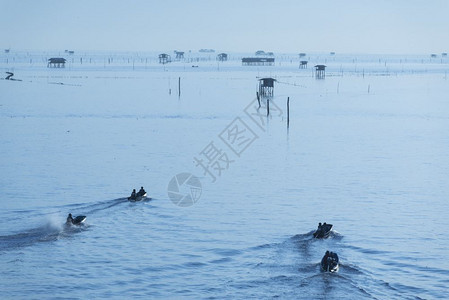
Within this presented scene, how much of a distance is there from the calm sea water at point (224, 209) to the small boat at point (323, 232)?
1.43 ft

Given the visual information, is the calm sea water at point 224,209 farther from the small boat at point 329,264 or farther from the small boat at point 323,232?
the small boat at point 323,232

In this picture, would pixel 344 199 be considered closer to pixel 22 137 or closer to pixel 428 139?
pixel 428 139

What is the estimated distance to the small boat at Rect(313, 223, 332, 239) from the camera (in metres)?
34.2

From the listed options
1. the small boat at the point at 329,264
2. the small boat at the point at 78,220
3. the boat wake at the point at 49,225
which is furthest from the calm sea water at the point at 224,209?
the small boat at the point at 78,220

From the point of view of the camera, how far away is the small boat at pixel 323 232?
112 feet

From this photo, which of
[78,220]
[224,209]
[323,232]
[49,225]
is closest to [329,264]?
[323,232]

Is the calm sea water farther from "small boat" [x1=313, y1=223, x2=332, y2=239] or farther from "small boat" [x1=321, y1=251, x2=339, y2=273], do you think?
"small boat" [x1=313, y1=223, x2=332, y2=239]

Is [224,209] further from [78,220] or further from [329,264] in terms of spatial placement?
[329,264]

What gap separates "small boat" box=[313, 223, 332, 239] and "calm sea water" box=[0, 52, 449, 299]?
17.2 inches

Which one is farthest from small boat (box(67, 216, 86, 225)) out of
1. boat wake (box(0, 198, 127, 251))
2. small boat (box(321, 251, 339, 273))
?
small boat (box(321, 251, 339, 273))

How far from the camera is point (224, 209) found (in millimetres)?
41250

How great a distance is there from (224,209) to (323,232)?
864 centimetres

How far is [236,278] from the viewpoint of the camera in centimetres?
2909

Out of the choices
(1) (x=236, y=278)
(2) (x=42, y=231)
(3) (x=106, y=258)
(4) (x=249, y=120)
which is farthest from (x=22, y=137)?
(1) (x=236, y=278)
